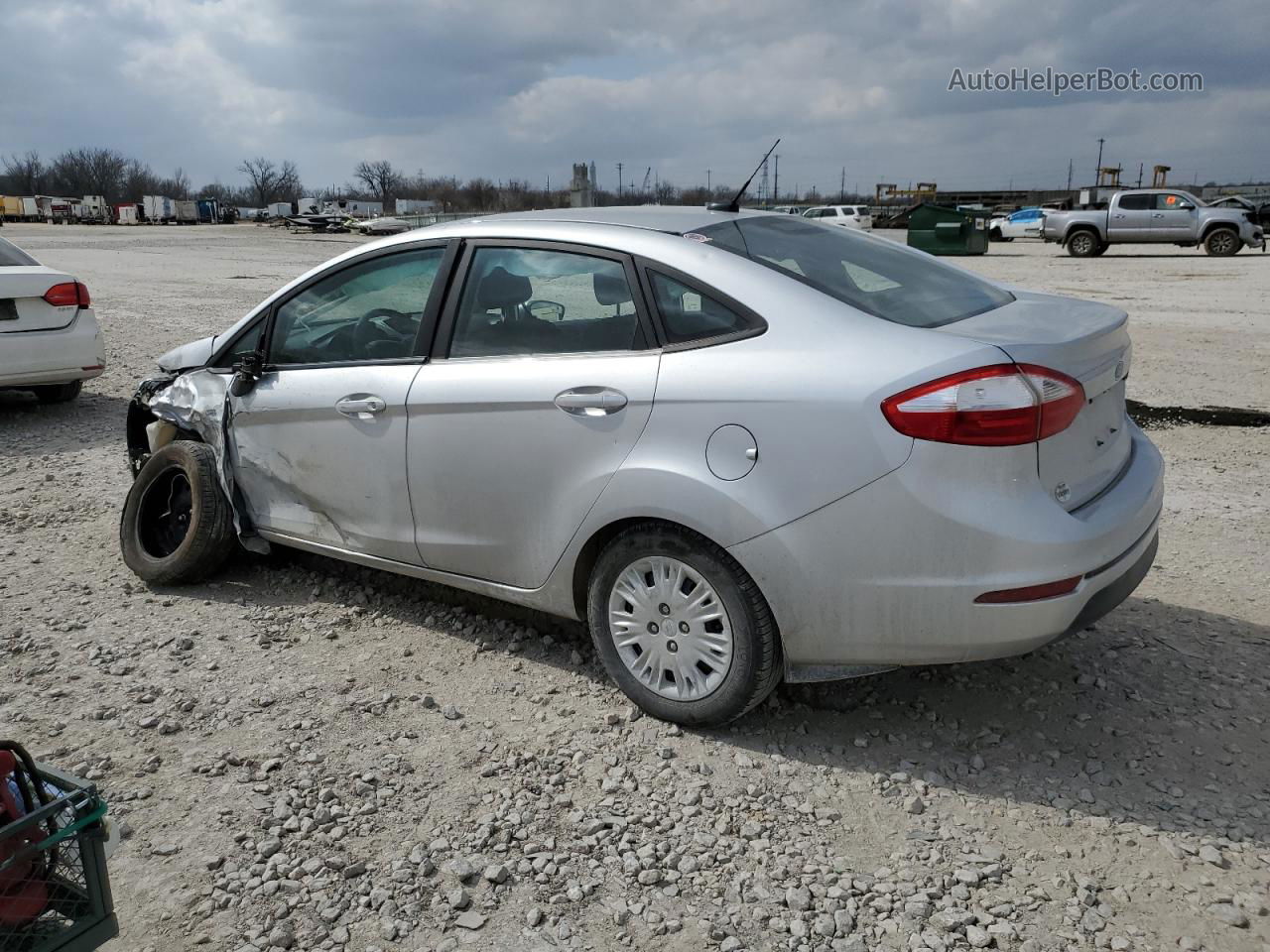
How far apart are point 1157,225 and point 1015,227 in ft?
42.2

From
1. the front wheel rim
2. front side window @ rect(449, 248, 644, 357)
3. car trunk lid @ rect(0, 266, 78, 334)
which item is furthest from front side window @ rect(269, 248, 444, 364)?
car trunk lid @ rect(0, 266, 78, 334)

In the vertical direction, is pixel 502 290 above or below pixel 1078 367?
above

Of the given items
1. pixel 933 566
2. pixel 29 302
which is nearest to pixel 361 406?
pixel 933 566

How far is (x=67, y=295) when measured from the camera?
836 centimetres

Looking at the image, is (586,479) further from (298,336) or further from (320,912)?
(298,336)

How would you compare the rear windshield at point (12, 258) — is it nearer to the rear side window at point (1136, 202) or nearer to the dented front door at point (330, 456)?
the dented front door at point (330, 456)

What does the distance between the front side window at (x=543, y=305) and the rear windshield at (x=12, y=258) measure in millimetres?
6177

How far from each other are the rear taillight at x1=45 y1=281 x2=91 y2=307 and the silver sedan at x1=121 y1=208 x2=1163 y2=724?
4802mm

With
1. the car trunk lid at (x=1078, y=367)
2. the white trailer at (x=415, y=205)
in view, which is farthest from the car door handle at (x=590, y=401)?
the white trailer at (x=415, y=205)

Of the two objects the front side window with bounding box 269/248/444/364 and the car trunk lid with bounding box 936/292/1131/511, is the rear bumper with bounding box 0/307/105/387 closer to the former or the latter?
the front side window with bounding box 269/248/444/364

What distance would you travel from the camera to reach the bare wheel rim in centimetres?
329

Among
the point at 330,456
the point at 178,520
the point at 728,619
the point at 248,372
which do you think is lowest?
the point at 178,520

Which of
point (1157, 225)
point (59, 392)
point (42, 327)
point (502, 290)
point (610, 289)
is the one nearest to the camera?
point (610, 289)

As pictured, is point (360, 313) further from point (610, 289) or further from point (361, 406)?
point (610, 289)
